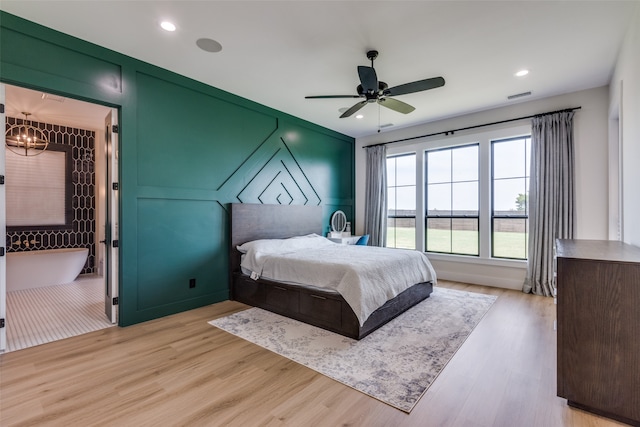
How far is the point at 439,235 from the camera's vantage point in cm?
555

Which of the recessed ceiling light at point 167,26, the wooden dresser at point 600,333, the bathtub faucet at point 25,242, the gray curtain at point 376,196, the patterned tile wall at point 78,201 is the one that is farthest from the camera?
the gray curtain at point 376,196

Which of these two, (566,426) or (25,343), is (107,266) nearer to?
(25,343)

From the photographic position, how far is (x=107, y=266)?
3338 mm

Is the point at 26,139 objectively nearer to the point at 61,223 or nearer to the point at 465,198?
the point at 61,223

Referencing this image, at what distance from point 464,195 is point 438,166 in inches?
29.7

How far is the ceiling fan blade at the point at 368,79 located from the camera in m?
2.75

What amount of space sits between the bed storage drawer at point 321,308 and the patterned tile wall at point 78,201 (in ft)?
16.2

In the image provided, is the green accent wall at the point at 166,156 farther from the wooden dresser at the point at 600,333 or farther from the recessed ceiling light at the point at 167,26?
the wooden dresser at the point at 600,333

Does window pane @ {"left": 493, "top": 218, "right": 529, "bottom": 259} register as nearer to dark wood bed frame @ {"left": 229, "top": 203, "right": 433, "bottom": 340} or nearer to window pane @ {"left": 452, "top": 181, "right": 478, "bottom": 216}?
window pane @ {"left": 452, "top": 181, "right": 478, "bottom": 216}

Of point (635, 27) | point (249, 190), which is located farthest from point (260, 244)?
point (635, 27)

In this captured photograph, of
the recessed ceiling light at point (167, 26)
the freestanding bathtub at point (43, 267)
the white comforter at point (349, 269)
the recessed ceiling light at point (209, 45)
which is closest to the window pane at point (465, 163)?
the white comforter at point (349, 269)

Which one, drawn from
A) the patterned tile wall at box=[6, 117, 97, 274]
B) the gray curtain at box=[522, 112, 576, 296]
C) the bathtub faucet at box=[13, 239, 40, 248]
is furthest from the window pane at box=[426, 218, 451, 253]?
the bathtub faucet at box=[13, 239, 40, 248]

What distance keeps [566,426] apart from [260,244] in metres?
3.35

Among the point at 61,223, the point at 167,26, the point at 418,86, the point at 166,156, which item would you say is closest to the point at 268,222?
the point at 166,156
